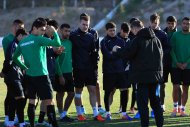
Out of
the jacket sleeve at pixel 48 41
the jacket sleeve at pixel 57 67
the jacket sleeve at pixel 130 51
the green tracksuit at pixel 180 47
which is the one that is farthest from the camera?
the green tracksuit at pixel 180 47

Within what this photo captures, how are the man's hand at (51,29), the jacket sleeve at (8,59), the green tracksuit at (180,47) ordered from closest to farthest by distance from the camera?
the man's hand at (51,29) < the jacket sleeve at (8,59) < the green tracksuit at (180,47)

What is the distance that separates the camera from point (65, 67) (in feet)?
37.8

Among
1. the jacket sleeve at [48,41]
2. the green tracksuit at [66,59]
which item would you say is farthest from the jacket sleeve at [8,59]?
the green tracksuit at [66,59]

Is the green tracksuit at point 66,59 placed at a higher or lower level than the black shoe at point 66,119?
higher

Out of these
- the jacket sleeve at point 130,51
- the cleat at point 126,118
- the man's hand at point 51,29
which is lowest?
the cleat at point 126,118

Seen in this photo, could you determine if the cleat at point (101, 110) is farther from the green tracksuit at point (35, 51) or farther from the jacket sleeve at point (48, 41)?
the jacket sleeve at point (48, 41)

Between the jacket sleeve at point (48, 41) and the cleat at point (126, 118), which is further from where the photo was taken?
the cleat at point (126, 118)

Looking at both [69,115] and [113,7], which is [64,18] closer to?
[113,7]

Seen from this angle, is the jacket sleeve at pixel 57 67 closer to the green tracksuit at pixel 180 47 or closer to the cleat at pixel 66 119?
the cleat at pixel 66 119

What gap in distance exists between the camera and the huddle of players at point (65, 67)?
9539 millimetres

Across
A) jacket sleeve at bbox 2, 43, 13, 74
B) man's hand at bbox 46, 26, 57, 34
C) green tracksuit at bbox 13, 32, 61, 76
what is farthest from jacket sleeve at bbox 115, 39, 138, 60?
jacket sleeve at bbox 2, 43, 13, 74

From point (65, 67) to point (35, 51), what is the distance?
2181 mm

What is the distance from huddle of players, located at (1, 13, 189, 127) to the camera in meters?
9.54

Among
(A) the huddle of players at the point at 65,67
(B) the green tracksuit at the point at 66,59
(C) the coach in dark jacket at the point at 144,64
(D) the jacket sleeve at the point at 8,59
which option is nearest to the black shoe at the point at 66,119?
(A) the huddle of players at the point at 65,67
